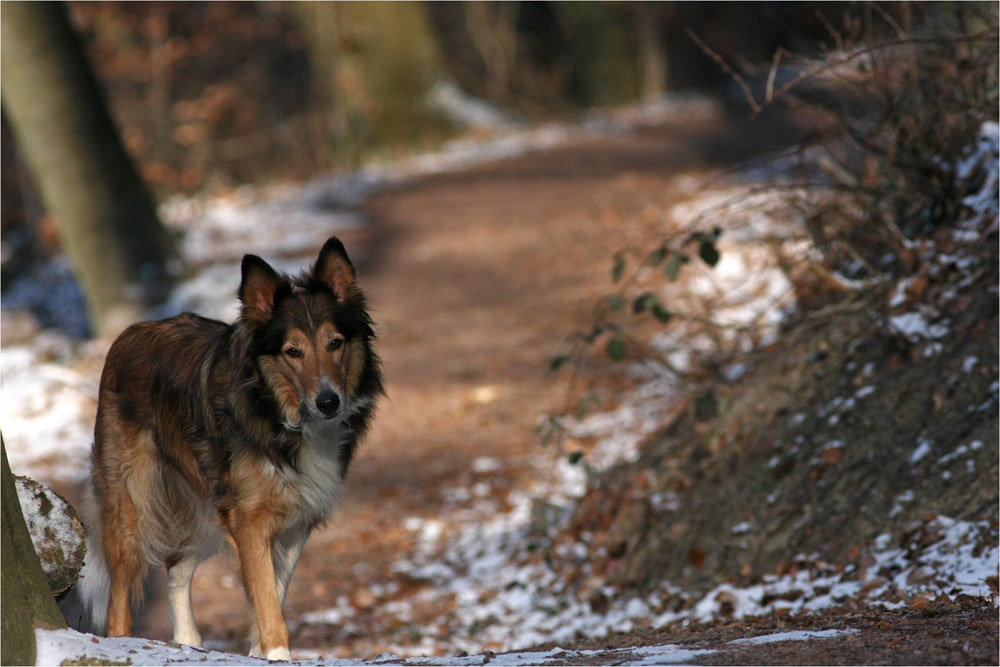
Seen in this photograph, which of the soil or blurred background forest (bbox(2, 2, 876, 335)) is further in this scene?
blurred background forest (bbox(2, 2, 876, 335))

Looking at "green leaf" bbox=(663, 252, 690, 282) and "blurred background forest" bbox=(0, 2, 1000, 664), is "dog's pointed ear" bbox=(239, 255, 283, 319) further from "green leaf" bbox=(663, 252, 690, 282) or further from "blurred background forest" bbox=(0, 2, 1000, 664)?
"green leaf" bbox=(663, 252, 690, 282)

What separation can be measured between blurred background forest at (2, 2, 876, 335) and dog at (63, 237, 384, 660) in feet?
38.7

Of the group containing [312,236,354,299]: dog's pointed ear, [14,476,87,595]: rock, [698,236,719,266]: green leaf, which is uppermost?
[698,236,719,266]: green leaf

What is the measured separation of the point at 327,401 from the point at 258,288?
69 centimetres

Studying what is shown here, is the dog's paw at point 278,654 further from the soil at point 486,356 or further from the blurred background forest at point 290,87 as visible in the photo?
the blurred background forest at point 290,87

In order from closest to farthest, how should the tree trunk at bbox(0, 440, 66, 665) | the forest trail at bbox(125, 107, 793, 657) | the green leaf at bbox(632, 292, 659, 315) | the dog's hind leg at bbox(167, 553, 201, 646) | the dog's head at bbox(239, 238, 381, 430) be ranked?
the tree trunk at bbox(0, 440, 66, 665)
the dog's head at bbox(239, 238, 381, 430)
the dog's hind leg at bbox(167, 553, 201, 646)
the green leaf at bbox(632, 292, 659, 315)
the forest trail at bbox(125, 107, 793, 657)

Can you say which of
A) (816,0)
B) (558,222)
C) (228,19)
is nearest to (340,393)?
(816,0)

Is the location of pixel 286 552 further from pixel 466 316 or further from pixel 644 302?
pixel 466 316


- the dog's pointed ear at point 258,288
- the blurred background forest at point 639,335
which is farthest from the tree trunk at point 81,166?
the dog's pointed ear at point 258,288

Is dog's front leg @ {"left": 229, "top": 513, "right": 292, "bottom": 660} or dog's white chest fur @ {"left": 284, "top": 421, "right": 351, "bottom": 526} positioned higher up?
dog's white chest fur @ {"left": 284, "top": 421, "right": 351, "bottom": 526}

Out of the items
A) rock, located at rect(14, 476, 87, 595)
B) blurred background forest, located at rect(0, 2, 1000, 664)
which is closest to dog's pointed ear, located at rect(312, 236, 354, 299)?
rock, located at rect(14, 476, 87, 595)

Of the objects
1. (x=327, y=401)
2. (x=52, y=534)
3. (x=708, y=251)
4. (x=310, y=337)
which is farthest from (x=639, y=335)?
(x=52, y=534)

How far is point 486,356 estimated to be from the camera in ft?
39.8

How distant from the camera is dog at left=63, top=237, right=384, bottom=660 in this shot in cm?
507
